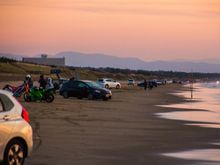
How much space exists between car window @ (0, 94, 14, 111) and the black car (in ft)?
105

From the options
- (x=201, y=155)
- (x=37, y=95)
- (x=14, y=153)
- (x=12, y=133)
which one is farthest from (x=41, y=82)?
(x=12, y=133)

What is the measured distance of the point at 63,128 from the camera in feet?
67.0

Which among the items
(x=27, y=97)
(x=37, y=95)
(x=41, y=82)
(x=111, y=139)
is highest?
(x=41, y=82)

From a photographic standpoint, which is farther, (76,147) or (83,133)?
(83,133)

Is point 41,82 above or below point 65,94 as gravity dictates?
above

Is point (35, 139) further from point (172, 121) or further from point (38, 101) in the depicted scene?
point (38, 101)

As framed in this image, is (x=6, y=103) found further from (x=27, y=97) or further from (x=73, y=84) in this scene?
(x=73, y=84)

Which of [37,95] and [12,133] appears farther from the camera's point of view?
[37,95]

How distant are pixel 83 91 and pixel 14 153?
32.3 meters

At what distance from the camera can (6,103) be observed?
11.3 m

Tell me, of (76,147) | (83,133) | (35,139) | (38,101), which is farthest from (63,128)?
(38,101)

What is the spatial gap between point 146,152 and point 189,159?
1.35 meters

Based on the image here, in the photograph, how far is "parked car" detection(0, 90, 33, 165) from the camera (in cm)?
1103

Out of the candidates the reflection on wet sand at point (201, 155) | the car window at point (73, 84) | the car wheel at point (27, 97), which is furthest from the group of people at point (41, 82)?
the reflection on wet sand at point (201, 155)
